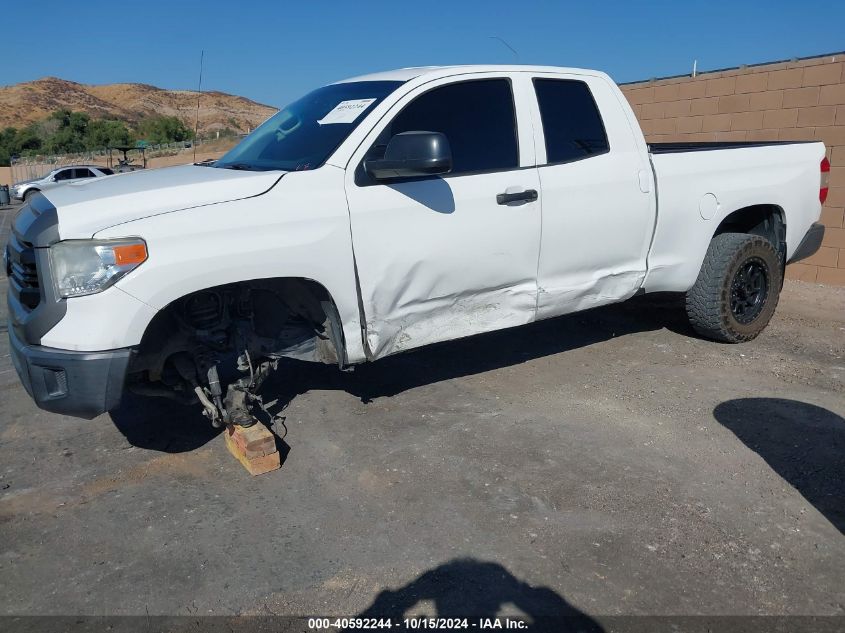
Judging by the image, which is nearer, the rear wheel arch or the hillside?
the rear wheel arch

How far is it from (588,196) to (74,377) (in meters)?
3.11

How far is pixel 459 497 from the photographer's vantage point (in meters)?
3.49

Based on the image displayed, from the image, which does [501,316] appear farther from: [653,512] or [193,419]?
[193,419]

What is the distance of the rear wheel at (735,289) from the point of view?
5.34 m

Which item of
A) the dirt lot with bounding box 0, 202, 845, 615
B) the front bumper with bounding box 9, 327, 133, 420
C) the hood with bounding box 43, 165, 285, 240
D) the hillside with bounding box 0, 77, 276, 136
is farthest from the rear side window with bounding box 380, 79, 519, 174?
the hillside with bounding box 0, 77, 276, 136

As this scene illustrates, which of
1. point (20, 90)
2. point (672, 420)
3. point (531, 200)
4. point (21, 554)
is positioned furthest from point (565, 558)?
point (20, 90)

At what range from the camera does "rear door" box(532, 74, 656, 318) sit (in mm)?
4395

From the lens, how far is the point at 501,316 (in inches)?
171

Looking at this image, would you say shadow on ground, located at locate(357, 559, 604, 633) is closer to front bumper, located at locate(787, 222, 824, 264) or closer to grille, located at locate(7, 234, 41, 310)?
grille, located at locate(7, 234, 41, 310)

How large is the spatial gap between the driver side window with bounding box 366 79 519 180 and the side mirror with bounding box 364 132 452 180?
15.0 inches

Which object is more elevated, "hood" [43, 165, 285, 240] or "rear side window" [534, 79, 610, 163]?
"rear side window" [534, 79, 610, 163]

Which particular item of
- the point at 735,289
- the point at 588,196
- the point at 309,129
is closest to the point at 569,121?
the point at 588,196

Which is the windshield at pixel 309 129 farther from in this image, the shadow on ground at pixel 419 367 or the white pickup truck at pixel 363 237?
the shadow on ground at pixel 419 367

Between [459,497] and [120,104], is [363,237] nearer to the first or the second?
[459,497]
